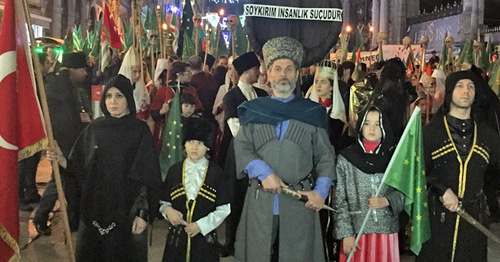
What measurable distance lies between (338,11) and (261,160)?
193 centimetres

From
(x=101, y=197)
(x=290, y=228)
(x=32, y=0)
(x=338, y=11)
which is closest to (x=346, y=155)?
(x=290, y=228)

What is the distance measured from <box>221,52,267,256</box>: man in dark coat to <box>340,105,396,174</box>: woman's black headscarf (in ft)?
4.80

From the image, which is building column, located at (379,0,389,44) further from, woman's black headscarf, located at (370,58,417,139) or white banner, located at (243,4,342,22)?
white banner, located at (243,4,342,22)

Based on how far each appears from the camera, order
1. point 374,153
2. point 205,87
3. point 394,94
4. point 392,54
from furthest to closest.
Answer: point 392,54 → point 205,87 → point 394,94 → point 374,153

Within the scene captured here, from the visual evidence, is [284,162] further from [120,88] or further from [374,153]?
[120,88]

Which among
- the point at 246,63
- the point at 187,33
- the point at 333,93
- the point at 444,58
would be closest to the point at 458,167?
the point at 333,93

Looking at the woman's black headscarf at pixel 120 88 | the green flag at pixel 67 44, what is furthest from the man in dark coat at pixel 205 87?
the green flag at pixel 67 44

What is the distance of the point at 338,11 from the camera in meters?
4.92

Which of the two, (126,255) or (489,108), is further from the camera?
(489,108)

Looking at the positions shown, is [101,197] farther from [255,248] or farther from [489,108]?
[489,108]

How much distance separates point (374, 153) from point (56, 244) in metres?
3.85

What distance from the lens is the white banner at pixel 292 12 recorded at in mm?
4793

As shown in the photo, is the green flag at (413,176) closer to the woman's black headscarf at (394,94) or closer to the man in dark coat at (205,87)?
the woman's black headscarf at (394,94)

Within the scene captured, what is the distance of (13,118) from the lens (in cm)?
337
